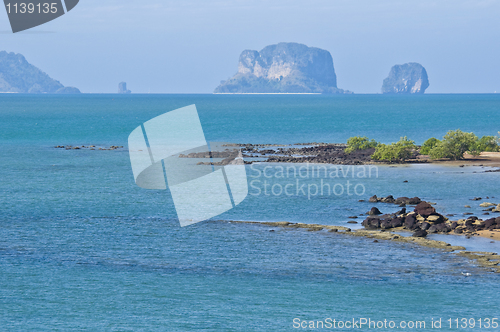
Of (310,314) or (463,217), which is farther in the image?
(463,217)

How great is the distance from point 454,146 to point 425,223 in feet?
135

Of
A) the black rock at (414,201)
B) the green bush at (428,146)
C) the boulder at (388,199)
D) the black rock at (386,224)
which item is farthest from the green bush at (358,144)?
the black rock at (386,224)

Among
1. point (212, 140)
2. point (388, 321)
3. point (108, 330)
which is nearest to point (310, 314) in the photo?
point (388, 321)

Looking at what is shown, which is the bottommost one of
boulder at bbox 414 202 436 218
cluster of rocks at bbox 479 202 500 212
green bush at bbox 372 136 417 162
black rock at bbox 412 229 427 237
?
black rock at bbox 412 229 427 237

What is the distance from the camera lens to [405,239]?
1457 inches

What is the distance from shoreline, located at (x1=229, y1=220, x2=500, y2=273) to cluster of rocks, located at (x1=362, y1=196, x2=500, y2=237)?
1.09m

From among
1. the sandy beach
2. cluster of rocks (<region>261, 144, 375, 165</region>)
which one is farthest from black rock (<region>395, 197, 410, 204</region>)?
the sandy beach

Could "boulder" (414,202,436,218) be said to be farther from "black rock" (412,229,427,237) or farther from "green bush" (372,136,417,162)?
"green bush" (372,136,417,162)

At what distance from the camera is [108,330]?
78.5 ft

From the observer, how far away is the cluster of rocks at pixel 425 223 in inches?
1516

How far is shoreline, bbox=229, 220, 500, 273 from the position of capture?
32.0 m

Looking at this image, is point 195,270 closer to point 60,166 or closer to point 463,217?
point 463,217

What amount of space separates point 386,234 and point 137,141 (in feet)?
267

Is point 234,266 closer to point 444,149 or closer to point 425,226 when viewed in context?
point 425,226
